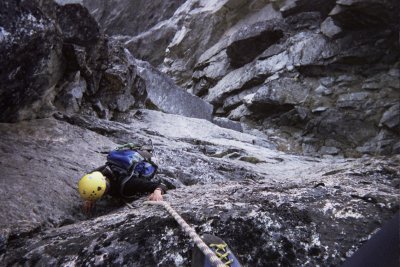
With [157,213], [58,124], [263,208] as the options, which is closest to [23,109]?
[58,124]

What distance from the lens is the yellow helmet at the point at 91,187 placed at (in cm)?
468

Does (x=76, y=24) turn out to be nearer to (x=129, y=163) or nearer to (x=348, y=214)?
(x=129, y=163)

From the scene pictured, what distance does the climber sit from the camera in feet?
16.4

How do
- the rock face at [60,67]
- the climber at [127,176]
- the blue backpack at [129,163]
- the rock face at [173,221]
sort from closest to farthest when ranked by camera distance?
the rock face at [173,221]
the climber at [127,176]
the blue backpack at [129,163]
the rock face at [60,67]

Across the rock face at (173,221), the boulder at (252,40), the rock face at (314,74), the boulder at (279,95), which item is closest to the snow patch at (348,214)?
the rock face at (173,221)

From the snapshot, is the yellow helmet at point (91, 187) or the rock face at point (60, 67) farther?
the rock face at point (60, 67)

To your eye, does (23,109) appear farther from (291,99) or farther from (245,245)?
(291,99)

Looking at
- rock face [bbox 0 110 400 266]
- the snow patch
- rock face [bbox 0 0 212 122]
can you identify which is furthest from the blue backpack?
the snow patch

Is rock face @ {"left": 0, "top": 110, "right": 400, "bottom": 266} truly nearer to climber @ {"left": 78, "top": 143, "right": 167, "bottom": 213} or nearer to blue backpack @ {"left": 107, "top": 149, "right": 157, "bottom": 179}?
climber @ {"left": 78, "top": 143, "right": 167, "bottom": 213}

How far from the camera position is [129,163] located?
5.23 meters

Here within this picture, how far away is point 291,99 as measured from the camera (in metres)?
20.2

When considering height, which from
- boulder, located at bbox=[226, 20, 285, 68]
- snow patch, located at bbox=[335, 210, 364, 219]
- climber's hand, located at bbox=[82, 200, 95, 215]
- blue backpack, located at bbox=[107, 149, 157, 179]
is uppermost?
boulder, located at bbox=[226, 20, 285, 68]

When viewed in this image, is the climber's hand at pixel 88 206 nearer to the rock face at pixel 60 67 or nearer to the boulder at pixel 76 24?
the rock face at pixel 60 67

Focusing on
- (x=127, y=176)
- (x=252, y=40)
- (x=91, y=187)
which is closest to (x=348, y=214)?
(x=127, y=176)
